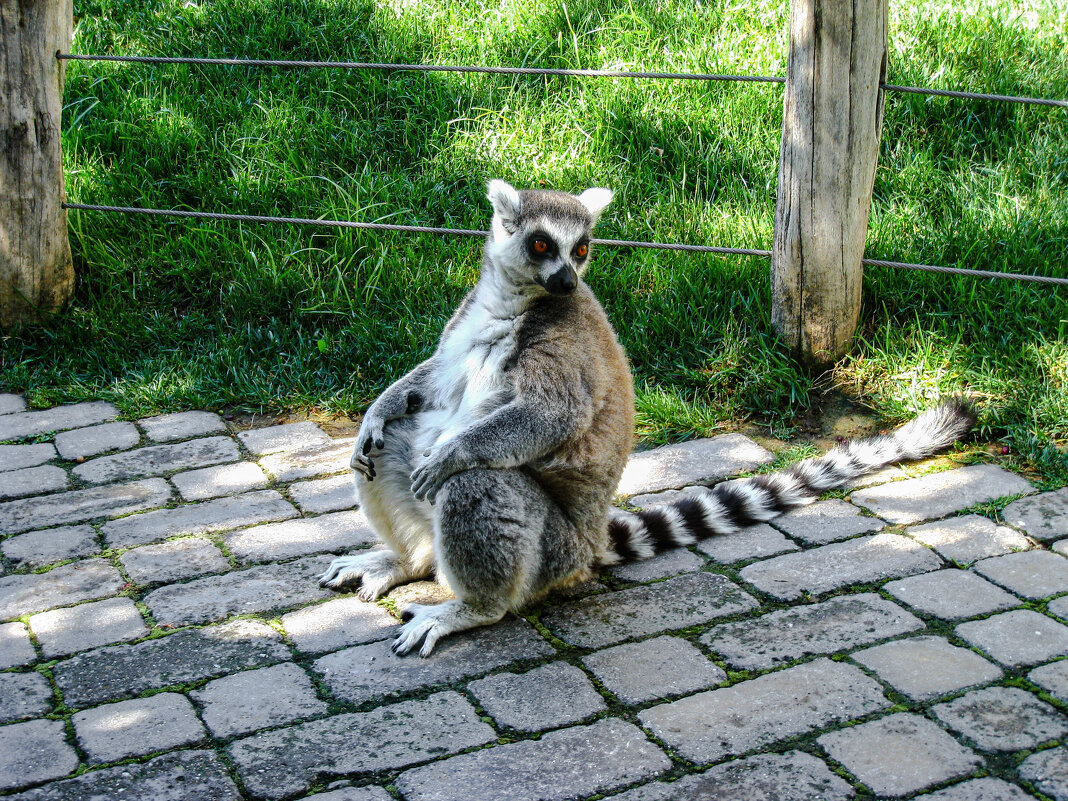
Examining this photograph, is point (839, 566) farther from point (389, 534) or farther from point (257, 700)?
point (257, 700)

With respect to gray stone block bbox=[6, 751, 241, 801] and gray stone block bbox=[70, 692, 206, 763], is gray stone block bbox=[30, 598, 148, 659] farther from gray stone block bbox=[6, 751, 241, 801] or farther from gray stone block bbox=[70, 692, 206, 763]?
gray stone block bbox=[6, 751, 241, 801]

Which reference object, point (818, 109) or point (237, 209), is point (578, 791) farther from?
point (237, 209)

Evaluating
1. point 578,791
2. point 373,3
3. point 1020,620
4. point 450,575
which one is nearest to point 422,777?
point 578,791

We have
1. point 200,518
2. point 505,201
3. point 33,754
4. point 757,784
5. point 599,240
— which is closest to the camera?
point 757,784

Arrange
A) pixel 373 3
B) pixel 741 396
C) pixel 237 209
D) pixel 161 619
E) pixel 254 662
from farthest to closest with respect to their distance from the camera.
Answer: pixel 373 3
pixel 237 209
pixel 741 396
pixel 161 619
pixel 254 662

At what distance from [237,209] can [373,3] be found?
83.0 inches

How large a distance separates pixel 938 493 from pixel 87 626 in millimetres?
3045

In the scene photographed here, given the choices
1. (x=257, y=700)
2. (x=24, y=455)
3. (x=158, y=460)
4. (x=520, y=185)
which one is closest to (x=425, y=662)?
(x=257, y=700)

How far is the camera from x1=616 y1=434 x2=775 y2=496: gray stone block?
418 centimetres

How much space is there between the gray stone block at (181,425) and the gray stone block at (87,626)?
4.53 feet

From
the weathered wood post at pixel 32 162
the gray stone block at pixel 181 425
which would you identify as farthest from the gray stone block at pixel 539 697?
the weathered wood post at pixel 32 162

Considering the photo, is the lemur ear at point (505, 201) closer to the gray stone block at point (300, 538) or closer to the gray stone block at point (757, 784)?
the gray stone block at point (300, 538)

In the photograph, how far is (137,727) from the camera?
2.68 meters

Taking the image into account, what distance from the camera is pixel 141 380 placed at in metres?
5.00
